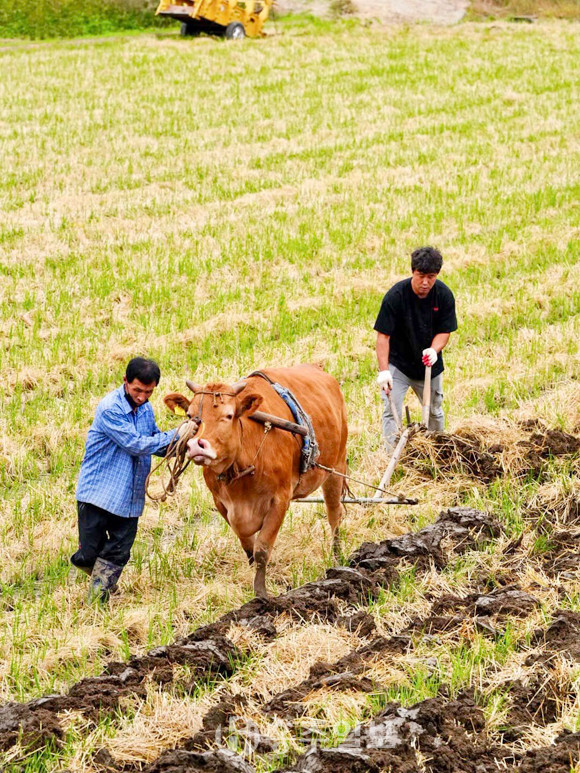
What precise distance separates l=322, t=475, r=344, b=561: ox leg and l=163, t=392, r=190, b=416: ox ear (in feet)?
5.71

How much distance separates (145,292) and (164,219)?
4045 mm

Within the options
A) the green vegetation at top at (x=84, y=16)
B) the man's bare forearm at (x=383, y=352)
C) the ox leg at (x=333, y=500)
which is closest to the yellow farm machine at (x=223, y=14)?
the green vegetation at top at (x=84, y=16)

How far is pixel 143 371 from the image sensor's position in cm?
623

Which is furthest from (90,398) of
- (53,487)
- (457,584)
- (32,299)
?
(457,584)

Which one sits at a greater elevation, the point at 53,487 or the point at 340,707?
the point at 340,707

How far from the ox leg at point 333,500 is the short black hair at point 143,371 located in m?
1.85

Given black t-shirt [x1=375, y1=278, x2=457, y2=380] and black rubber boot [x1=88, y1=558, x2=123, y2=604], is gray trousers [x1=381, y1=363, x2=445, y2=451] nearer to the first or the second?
black t-shirt [x1=375, y1=278, x2=457, y2=380]

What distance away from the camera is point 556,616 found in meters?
5.60

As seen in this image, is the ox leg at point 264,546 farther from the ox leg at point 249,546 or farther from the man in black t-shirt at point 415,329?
the man in black t-shirt at point 415,329

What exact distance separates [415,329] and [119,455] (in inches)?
116

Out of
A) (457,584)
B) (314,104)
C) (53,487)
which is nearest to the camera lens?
(457,584)

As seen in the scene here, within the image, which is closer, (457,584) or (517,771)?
(517,771)

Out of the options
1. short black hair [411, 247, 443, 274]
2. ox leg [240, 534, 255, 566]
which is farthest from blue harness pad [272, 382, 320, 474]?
short black hair [411, 247, 443, 274]

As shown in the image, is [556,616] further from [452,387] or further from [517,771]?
[452,387]
